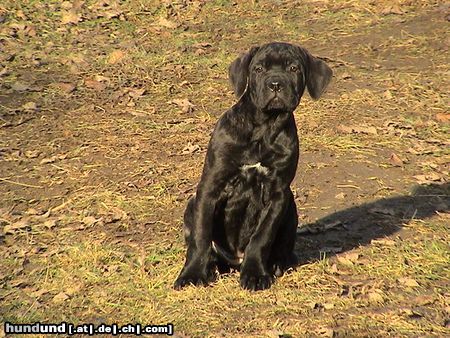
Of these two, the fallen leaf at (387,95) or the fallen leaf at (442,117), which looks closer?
the fallen leaf at (442,117)

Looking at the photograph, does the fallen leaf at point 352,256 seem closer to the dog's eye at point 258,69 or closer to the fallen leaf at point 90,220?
the dog's eye at point 258,69

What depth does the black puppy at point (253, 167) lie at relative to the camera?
602 cm

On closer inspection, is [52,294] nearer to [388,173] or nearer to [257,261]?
[257,261]

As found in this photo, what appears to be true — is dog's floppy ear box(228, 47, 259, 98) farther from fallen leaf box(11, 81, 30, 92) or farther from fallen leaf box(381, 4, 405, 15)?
fallen leaf box(381, 4, 405, 15)

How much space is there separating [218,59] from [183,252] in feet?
→ 17.9

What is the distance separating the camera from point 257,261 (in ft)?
20.0

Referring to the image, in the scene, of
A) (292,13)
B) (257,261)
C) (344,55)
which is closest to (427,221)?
(257,261)

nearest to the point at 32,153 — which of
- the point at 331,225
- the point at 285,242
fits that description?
the point at 331,225

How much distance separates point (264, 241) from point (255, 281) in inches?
11.9

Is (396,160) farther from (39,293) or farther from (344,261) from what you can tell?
(39,293)

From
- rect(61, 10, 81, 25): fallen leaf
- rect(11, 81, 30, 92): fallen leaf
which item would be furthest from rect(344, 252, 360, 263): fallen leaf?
rect(61, 10, 81, 25): fallen leaf

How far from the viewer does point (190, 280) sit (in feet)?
19.8

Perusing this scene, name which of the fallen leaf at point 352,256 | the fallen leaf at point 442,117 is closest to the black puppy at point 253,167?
the fallen leaf at point 352,256

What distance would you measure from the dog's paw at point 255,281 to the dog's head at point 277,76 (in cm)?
122
